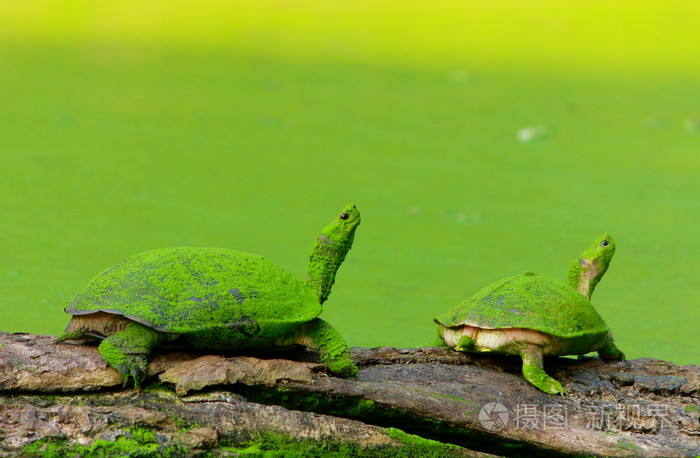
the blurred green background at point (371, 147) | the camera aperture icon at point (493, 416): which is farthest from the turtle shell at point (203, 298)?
the blurred green background at point (371, 147)

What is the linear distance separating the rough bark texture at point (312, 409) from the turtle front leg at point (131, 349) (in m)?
0.05

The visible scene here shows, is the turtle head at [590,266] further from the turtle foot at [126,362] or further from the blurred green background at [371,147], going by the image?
the turtle foot at [126,362]

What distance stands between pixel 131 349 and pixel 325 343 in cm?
53

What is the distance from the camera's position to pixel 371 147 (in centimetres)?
682

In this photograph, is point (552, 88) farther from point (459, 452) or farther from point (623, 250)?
point (459, 452)

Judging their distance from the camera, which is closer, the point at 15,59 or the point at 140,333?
the point at 140,333

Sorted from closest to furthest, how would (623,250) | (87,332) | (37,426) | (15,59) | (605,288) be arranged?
(37,426) < (87,332) < (605,288) < (623,250) < (15,59)

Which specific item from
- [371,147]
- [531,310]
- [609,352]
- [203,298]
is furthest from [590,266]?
[371,147]

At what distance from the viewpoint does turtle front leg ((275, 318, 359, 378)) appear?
2.40 meters

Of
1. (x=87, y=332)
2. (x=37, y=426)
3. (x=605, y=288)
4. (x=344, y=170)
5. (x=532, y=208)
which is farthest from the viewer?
(x=344, y=170)

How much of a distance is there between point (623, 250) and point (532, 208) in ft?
2.45

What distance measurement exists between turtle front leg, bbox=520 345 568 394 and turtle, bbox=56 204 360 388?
56 cm

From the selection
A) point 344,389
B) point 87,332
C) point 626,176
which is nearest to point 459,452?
point 344,389

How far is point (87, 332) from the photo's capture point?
2303 mm
